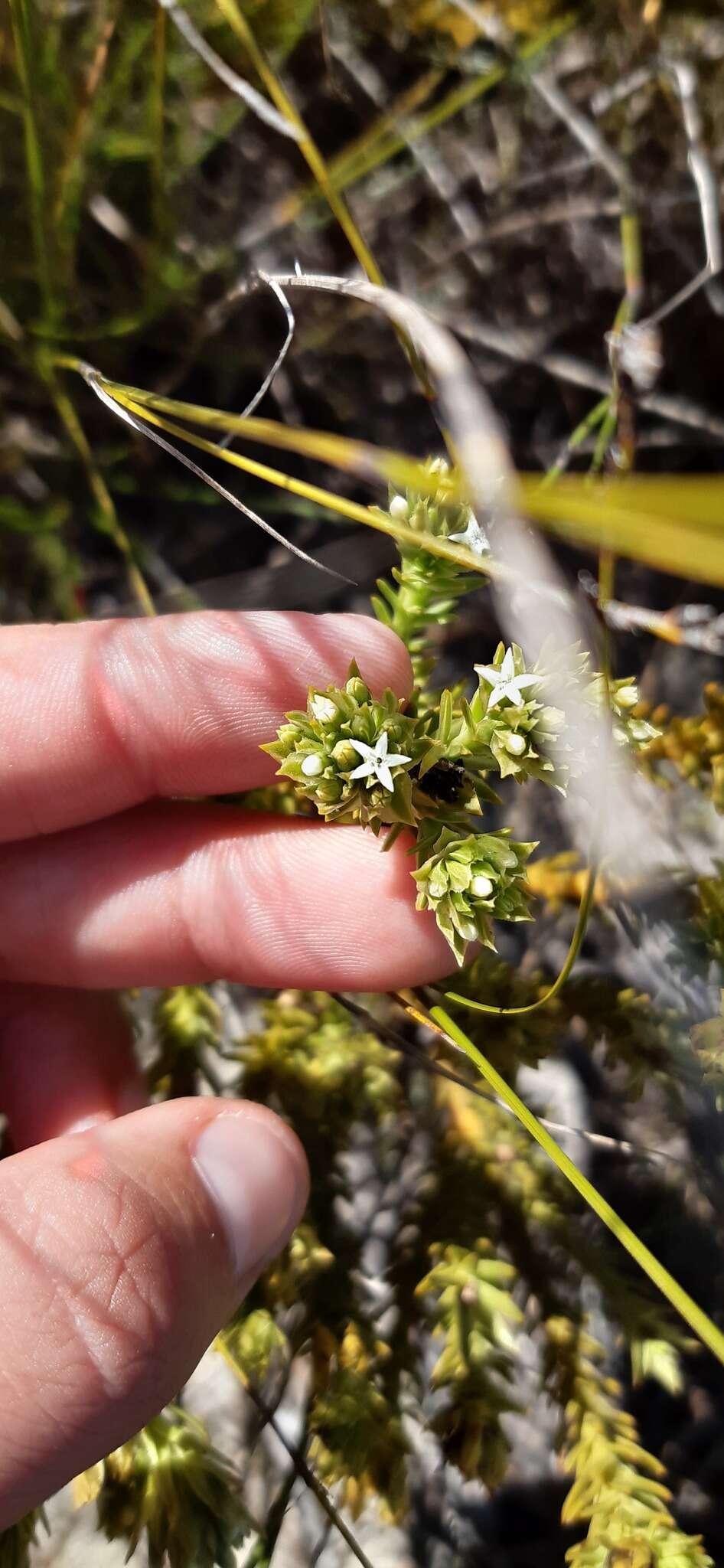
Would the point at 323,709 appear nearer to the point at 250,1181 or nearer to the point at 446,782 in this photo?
the point at 446,782

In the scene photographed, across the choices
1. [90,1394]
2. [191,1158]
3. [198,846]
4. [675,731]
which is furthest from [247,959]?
[675,731]

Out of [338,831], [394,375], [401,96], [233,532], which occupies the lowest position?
[338,831]

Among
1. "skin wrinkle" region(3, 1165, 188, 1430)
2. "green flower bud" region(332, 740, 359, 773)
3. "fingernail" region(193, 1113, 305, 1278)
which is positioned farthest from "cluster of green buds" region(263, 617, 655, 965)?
"skin wrinkle" region(3, 1165, 188, 1430)

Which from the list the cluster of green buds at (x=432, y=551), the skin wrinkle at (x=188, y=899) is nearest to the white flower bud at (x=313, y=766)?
the cluster of green buds at (x=432, y=551)

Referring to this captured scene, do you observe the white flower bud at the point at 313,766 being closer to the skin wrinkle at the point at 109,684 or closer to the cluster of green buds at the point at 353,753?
the cluster of green buds at the point at 353,753

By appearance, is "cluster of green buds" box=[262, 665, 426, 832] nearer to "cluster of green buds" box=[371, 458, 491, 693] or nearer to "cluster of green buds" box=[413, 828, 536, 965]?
"cluster of green buds" box=[413, 828, 536, 965]

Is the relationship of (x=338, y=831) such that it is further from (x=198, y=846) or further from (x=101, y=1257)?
(x=101, y=1257)
